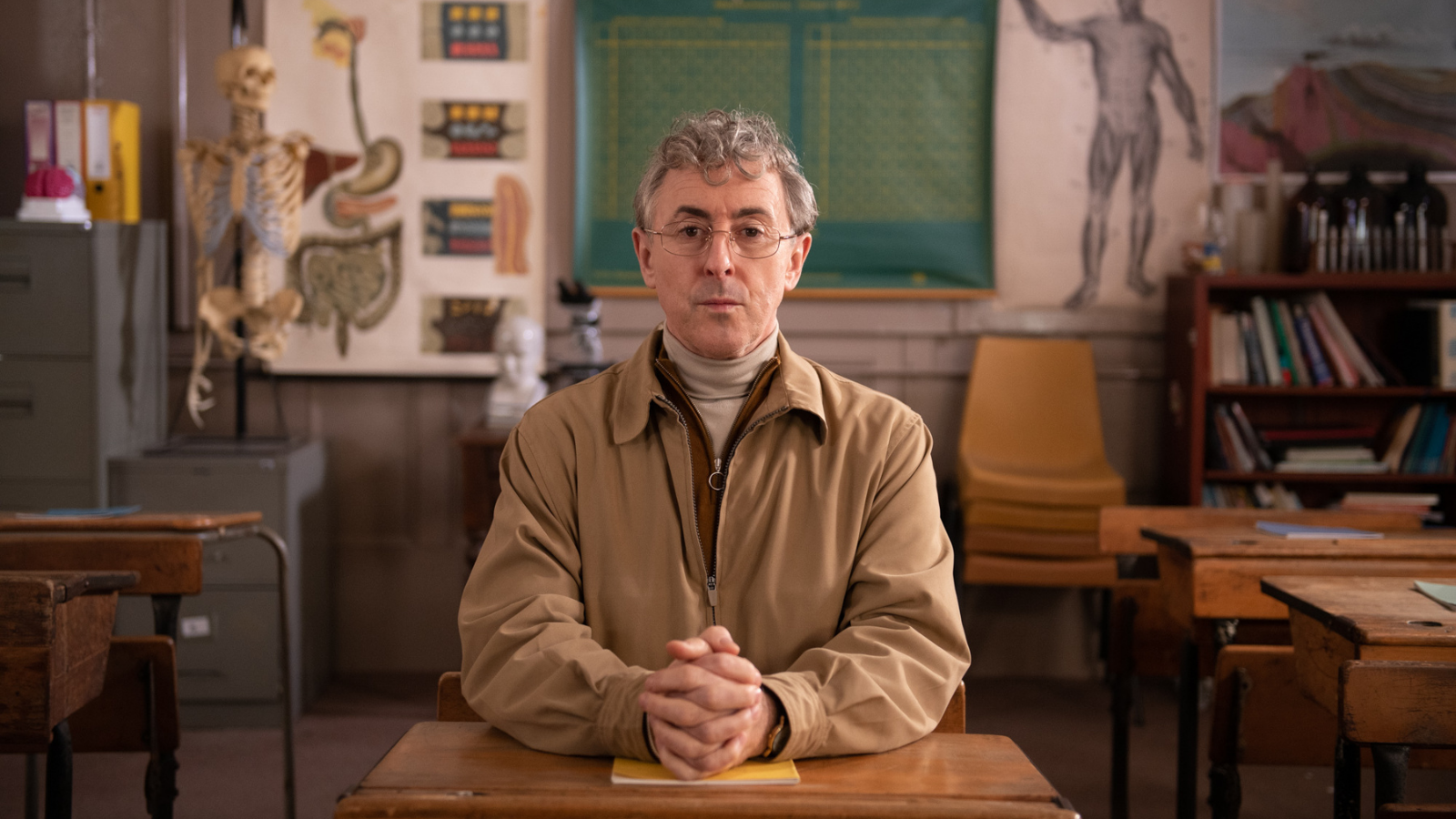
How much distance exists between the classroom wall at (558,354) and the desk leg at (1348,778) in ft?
8.40

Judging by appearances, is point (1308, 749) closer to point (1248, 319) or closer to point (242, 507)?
point (1248, 319)

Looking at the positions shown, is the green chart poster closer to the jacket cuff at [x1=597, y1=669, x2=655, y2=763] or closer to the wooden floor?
the wooden floor

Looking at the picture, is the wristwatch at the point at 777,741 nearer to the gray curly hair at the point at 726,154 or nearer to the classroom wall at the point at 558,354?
the gray curly hair at the point at 726,154

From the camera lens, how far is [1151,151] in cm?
425

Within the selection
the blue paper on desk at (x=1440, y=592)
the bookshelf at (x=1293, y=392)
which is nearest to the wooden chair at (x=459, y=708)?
the blue paper on desk at (x=1440, y=592)

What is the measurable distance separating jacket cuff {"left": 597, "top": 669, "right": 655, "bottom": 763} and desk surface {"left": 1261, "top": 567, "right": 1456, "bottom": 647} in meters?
1.14

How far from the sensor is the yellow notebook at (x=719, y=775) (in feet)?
3.91

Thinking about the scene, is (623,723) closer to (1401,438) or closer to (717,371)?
(717,371)

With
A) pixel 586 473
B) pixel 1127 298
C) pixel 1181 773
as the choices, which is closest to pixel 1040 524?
pixel 1127 298

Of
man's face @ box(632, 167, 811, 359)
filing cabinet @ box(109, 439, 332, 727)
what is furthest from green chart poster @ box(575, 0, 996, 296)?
man's face @ box(632, 167, 811, 359)

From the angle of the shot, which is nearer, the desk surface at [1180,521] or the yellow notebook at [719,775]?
the yellow notebook at [719,775]

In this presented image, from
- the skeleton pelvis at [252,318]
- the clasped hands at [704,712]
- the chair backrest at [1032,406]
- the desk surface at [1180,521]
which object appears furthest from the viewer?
the chair backrest at [1032,406]

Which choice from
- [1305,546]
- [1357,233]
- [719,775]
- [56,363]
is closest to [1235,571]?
[1305,546]

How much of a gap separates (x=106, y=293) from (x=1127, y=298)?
11.9ft
